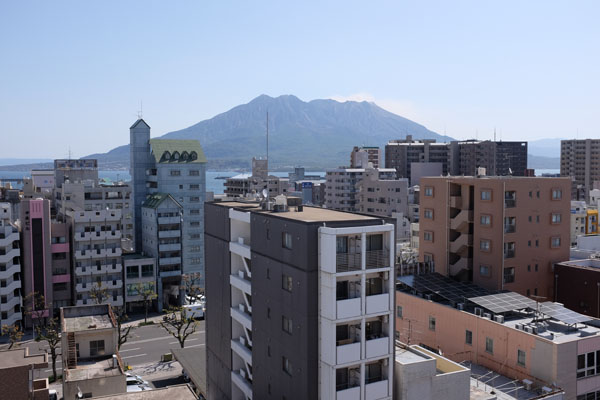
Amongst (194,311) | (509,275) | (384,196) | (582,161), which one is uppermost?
(582,161)

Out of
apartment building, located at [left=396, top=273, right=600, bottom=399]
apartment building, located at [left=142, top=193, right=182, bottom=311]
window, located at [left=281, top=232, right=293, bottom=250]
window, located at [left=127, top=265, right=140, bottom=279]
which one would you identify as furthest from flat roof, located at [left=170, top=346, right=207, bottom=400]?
apartment building, located at [left=142, top=193, right=182, bottom=311]

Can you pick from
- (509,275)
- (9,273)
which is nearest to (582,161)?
(509,275)

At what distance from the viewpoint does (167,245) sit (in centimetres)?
5066

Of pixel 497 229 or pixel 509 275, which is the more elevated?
pixel 497 229

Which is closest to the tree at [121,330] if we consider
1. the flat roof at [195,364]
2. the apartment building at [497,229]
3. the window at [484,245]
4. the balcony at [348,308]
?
the flat roof at [195,364]

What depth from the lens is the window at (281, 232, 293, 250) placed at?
56.6ft

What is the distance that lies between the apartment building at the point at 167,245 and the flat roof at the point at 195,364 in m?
18.8

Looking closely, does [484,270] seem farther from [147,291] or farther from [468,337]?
[147,291]

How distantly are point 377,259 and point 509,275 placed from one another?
14.6 metres

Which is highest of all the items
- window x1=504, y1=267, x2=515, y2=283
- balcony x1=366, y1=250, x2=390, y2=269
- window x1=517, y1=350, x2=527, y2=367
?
balcony x1=366, y1=250, x2=390, y2=269

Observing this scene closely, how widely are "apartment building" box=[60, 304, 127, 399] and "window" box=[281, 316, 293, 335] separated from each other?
854 centimetres

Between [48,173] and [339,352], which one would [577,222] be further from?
[48,173]

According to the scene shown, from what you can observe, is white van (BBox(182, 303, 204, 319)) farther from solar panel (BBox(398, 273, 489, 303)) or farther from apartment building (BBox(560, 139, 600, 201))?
apartment building (BBox(560, 139, 600, 201))

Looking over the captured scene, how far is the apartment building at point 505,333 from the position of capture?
20156 mm
